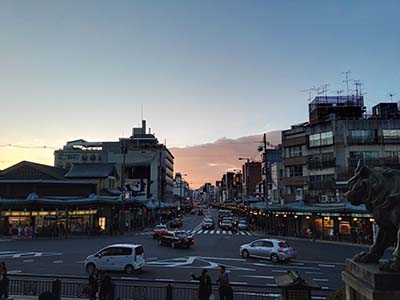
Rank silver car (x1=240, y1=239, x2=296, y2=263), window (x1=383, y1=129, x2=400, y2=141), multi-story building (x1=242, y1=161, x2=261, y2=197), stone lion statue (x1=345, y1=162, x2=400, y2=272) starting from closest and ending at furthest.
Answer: stone lion statue (x1=345, y1=162, x2=400, y2=272), silver car (x1=240, y1=239, x2=296, y2=263), window (x1=383, y1=129, x2=400, y2=141), multi-story building (x1=242, y1=161, x2=261, y2=197)

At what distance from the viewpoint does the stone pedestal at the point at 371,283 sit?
21.2ft

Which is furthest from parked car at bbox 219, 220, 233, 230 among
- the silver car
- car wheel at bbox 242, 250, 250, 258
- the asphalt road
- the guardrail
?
the guardrail

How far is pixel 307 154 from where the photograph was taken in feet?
187

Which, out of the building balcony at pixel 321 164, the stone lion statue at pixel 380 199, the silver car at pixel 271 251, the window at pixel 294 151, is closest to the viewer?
the stone lion statue at pixel 380 199

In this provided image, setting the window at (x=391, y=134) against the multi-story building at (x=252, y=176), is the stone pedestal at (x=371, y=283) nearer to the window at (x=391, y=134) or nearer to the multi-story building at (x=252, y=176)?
the window at (x=391, y=134)

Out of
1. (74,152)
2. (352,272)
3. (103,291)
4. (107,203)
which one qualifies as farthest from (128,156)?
(352,272)

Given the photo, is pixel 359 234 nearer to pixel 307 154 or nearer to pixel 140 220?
pixel 307 154

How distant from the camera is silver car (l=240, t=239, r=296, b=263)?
2828 cm

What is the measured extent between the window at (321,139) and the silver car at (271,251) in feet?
92.0

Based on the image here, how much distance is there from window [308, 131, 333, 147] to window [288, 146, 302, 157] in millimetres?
3165

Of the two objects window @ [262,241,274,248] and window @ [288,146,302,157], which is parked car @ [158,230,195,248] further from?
window @ [288,146,302,157]

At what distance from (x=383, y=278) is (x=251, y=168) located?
149015 millimetres

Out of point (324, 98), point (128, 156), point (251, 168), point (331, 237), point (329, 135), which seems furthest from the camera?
point (251, 168)

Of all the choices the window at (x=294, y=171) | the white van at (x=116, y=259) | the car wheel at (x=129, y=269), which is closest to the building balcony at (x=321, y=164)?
the window at (x=294, y=171)
